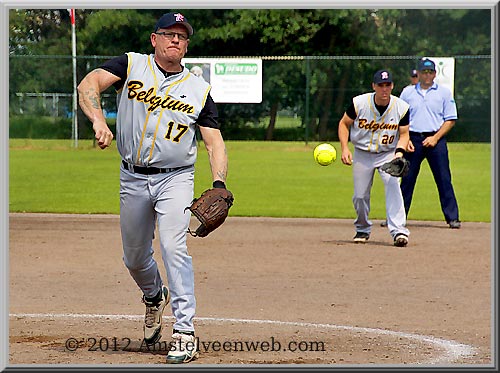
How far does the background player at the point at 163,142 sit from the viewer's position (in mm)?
6133

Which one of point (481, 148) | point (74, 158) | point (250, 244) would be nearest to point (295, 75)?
point (481, 148)

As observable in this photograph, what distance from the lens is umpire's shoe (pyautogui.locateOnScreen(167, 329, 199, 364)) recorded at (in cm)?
596

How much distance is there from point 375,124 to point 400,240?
4.21ft

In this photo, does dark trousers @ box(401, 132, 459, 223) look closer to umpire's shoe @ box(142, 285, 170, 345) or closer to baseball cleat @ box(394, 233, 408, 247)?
baseball cleat @ box(394, 233, 408, 247)

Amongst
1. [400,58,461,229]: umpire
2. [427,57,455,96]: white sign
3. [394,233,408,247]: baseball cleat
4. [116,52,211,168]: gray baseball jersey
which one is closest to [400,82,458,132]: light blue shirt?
[400,58,461,229]: umpire

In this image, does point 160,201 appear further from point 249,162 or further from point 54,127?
point 54,127

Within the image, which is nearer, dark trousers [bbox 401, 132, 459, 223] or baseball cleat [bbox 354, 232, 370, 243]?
baseball cleat [bbox 354, 232, 370, 243]

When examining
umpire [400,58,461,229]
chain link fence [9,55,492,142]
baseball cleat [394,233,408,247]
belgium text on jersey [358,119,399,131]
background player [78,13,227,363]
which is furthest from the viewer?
chain link fence [9,55,492,142]

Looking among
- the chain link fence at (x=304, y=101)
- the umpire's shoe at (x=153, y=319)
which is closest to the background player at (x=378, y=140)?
the umpire's shoe at (x=153, y=319)

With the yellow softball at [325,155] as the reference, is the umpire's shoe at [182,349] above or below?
below

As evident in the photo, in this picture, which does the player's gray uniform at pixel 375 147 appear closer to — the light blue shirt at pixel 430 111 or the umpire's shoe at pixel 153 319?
the light blue shirt at pixel 430 111

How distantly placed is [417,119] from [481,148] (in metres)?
18.7

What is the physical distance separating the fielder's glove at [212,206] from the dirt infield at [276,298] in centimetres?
77

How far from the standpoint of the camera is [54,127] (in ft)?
102
